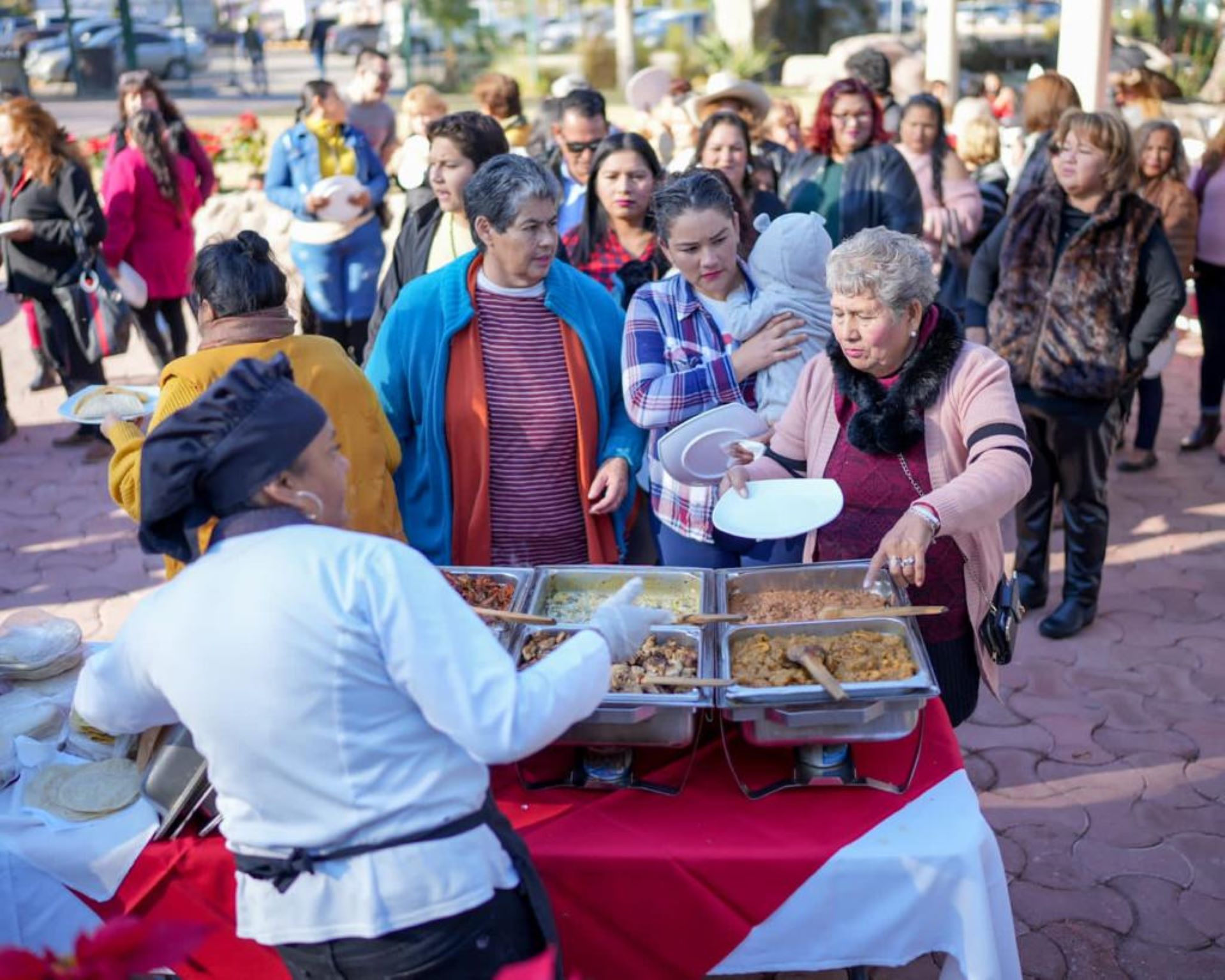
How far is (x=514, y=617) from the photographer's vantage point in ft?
7.08

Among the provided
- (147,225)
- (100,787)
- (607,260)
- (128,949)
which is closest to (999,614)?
(100,787)

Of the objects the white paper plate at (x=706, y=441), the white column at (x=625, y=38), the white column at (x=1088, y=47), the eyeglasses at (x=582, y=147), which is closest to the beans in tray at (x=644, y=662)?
the white paper plate at (x=706, y=441)

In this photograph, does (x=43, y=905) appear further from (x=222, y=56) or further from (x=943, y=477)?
(x=222, y=56)

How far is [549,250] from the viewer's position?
2.77m

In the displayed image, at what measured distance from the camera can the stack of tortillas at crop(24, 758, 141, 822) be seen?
2076 millimetres

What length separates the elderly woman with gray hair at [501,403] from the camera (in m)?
2.81

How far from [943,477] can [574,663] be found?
1.09 metres

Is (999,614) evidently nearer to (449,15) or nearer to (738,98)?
(738,98)

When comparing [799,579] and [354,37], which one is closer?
[799,579]

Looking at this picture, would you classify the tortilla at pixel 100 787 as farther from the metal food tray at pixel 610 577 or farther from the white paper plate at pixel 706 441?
the white paper plate at pixel 706 441

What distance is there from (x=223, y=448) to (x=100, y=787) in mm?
932

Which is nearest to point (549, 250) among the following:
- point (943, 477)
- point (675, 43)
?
point (943, 477)

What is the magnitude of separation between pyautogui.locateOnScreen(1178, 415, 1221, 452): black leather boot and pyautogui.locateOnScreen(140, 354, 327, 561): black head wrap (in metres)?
5.29

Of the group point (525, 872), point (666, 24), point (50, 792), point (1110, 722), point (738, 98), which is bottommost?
point (1110, 722)
